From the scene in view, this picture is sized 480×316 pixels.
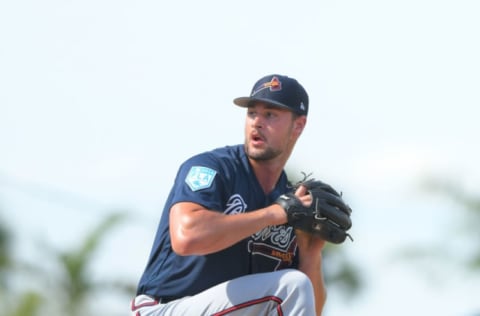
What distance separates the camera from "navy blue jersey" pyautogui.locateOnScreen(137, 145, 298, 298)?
830 centimetres

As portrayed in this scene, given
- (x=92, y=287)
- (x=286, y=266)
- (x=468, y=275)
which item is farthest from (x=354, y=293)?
(x=286, y=266)

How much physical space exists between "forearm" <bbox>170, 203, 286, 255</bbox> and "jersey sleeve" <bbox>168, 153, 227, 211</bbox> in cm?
12

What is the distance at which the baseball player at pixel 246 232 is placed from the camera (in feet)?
26.1

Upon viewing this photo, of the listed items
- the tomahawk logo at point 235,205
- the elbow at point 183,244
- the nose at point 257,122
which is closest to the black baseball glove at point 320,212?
the tomahawk logo at point 235,205

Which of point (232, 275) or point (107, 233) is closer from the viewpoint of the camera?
point (232, 275)

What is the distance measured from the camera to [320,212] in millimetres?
8312

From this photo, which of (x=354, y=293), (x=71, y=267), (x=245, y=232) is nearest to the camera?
(x=245, y=232)

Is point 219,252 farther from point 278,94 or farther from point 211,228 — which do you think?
point 278,94

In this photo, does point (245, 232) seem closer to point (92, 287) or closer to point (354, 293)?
point (92, 287)

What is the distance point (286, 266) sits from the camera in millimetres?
8750

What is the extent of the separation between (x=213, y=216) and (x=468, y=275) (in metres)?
19.1

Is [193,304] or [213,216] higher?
[213,216]


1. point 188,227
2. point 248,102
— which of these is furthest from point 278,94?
point 188,227

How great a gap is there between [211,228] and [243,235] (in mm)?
203
